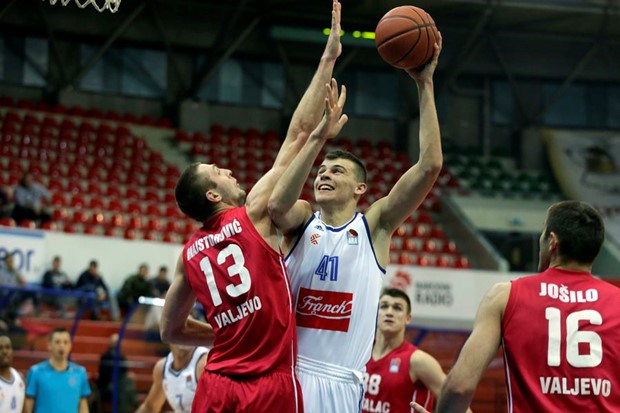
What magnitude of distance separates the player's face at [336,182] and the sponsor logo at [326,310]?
0.46m

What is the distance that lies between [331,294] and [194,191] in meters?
0.83

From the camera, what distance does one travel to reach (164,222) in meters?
19.2

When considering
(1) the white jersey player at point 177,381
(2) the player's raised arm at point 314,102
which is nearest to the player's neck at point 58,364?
(1) the white jersey player at point 177,381

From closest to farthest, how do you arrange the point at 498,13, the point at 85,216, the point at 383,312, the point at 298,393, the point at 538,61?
the point at 298,393
the point at 383,312
the point at 85,216
the point at 498,13
the point at 538,61

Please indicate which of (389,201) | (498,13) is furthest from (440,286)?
(389,201)

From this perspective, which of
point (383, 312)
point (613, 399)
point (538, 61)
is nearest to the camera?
point (613, 399)

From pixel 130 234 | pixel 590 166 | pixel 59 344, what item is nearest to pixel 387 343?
pixel 59 344

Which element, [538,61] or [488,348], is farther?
[538,61]

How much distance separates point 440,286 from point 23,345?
27.7 feet

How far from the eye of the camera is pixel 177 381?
8.66 meters

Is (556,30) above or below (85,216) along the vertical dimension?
above

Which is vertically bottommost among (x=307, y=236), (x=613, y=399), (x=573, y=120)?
(x=613, y=399)

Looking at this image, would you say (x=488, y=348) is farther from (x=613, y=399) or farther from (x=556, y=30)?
(x=556, y=30)

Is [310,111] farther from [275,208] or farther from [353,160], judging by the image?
[275,208]
